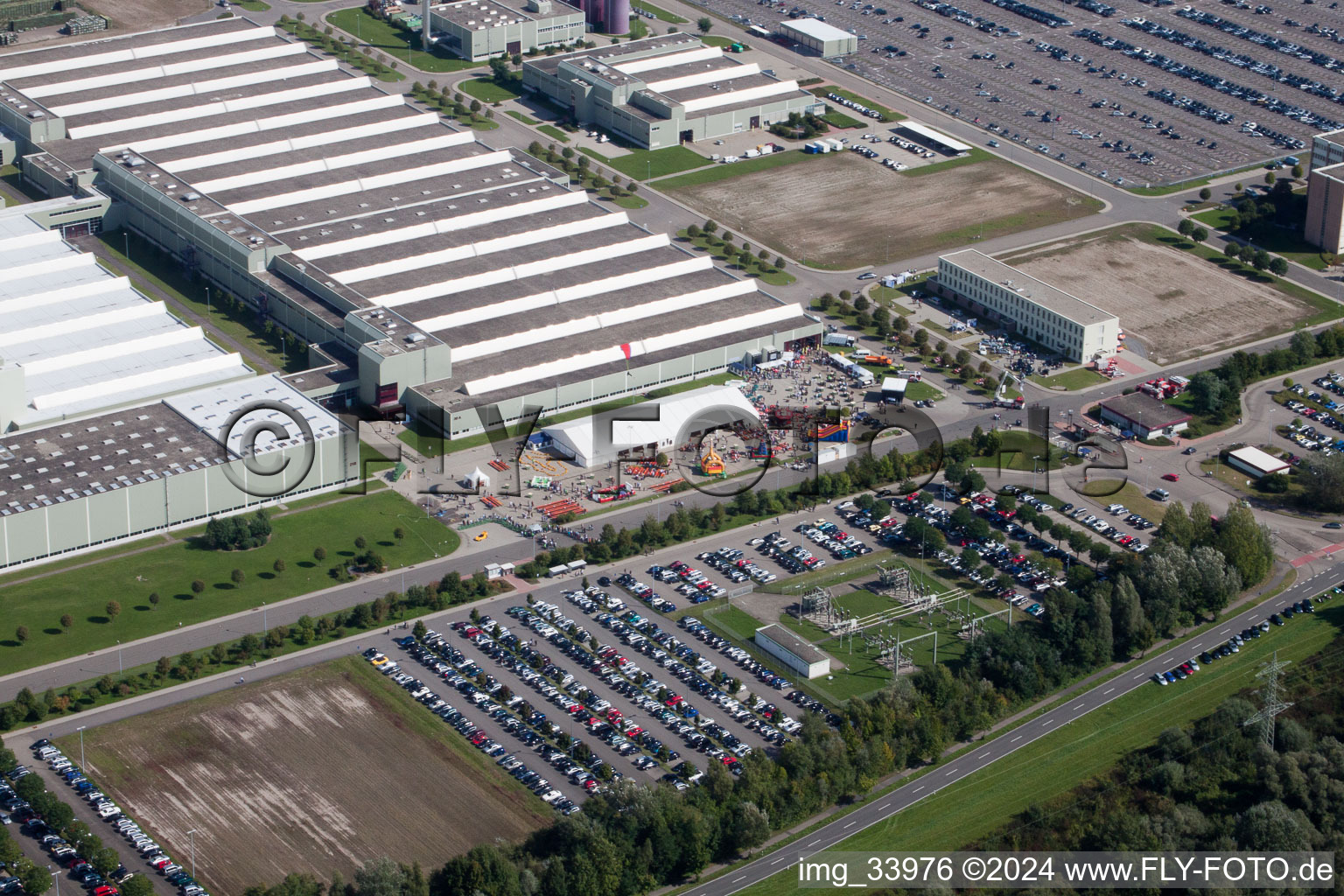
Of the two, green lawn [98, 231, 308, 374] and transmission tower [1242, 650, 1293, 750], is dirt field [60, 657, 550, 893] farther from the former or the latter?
green lawn [98, 231, 308, 374]

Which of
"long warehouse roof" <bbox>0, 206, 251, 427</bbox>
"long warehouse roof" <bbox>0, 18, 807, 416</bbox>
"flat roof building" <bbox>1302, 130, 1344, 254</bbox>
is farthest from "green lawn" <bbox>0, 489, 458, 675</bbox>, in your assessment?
"flat roof building" <bbox>1302, 130, 1344, 254</bbox>

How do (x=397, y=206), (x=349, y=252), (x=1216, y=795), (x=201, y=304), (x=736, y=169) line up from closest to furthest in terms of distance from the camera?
1. (x=1216, y=795)
2. (x=201, y=304)
3. (x=349, y=252)
4. (x=397, y=206)
5. (x=736, y=169)

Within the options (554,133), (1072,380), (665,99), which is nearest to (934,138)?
(665,99)

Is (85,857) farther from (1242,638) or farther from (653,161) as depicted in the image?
(653,161)

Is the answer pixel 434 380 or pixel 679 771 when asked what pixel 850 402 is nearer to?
pixel 434 380

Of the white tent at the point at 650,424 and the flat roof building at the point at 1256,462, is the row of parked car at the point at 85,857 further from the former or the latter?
the flat roof building at the point at 1256,462

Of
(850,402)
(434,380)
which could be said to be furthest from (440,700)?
(850,402)

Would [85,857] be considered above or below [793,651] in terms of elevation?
below
